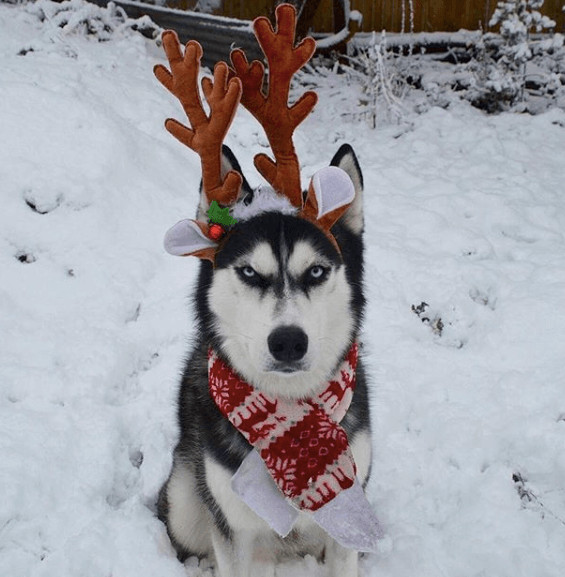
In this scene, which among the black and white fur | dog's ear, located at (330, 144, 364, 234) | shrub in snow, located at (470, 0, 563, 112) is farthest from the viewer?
shrub in snow, located at (470, 0, 563, 112)

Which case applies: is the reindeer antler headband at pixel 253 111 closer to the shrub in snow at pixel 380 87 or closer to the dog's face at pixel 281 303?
the dog's face at pixel 281 303

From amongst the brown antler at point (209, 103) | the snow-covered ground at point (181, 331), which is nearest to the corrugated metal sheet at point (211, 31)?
the snow-covered ground at point (181, 331)

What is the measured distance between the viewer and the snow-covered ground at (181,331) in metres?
2.56

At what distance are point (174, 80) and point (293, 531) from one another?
1759mm

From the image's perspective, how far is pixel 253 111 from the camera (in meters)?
2.12

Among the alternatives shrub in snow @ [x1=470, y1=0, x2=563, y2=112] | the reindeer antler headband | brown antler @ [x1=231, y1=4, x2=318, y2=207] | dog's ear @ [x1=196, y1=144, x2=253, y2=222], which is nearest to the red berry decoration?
the reindeer antler headband

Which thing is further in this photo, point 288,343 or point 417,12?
point 417,12

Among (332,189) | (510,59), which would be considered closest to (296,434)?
(332,189)

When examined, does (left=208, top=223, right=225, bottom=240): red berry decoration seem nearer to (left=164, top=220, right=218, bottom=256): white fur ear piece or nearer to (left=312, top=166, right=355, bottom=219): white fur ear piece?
(left=164, top=220, right=218, bottom=256): white fur ear piece

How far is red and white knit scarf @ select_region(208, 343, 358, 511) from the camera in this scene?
7.11 ft

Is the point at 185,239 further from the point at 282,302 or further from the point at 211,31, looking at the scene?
the point at 211,31

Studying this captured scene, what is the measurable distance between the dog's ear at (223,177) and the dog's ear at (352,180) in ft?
1.10

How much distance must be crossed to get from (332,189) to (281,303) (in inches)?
16.9

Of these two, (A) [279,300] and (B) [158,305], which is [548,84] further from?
(A) [279,300]
